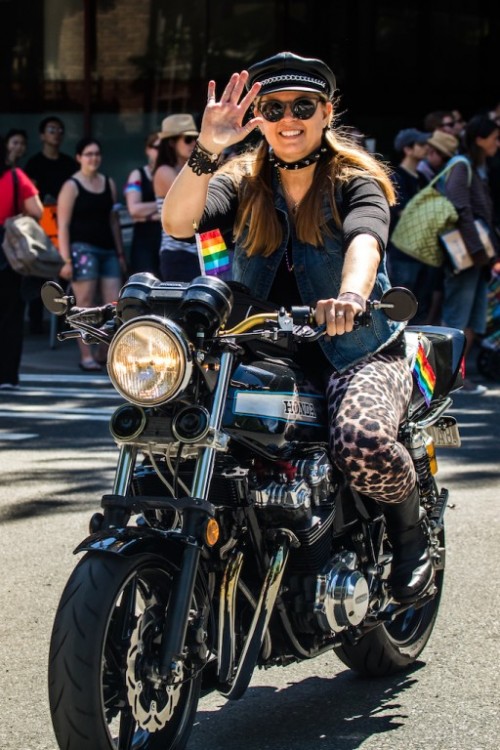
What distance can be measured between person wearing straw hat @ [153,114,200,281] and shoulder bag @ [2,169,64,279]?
92cm

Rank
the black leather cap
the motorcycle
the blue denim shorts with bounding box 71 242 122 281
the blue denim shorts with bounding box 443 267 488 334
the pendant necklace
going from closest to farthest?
the motorcycle < the black leather cap < the pendant necklace < the blue denim shorts with bounding box 443 267 488 334 < the blue denim shorts with bounding box 71 242 122 281

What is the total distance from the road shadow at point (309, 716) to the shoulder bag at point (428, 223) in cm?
675

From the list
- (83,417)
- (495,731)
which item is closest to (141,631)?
(495,731)

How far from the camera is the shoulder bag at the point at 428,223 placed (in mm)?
11156

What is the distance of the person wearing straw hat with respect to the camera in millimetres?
10133

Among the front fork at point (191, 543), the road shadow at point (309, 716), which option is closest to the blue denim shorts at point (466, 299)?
the road shadow at point (309, 716)

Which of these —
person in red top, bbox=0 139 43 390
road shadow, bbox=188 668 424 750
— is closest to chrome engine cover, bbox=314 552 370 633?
road shadow, bbox=188 668 424 750

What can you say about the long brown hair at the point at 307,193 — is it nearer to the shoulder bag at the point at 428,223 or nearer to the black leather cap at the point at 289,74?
the black leather cap at the point at 289,74

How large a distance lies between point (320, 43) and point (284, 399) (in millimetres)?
14598

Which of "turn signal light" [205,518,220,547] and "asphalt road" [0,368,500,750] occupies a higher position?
"turn signal light" [205,518,220,547]

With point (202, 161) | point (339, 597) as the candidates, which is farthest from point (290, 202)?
point (339, 597)

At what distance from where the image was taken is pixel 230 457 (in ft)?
12.9

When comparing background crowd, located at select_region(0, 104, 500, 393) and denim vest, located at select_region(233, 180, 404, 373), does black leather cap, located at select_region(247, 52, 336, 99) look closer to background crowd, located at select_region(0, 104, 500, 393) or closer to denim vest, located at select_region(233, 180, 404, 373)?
denim vest, located at select_region(233, 180, 404, 373)

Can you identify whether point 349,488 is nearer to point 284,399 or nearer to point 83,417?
point 284,399
